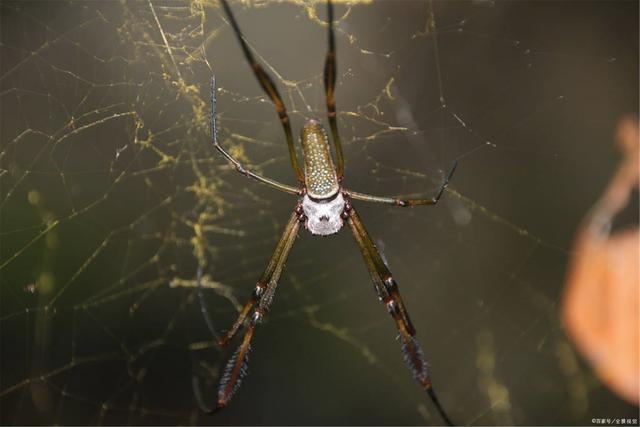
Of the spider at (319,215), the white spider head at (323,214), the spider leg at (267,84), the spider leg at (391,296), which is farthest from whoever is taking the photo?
the spider leg at (391,296)

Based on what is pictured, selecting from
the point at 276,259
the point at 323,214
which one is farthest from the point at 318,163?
the point at 276,259

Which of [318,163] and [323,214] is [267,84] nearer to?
[318,163]

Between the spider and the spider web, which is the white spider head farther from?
the spider web

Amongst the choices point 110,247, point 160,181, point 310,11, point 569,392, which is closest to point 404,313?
point 310,11

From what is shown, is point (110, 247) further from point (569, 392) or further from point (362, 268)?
Result: point (569, 392)

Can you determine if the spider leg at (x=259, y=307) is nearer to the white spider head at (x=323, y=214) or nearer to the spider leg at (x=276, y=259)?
the spider leg at (x=276, y=259)

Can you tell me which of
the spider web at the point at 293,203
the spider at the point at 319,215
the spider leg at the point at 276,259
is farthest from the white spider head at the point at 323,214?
the spider web at the point at 293,203

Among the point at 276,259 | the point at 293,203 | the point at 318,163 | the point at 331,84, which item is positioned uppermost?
the point at 331,84
